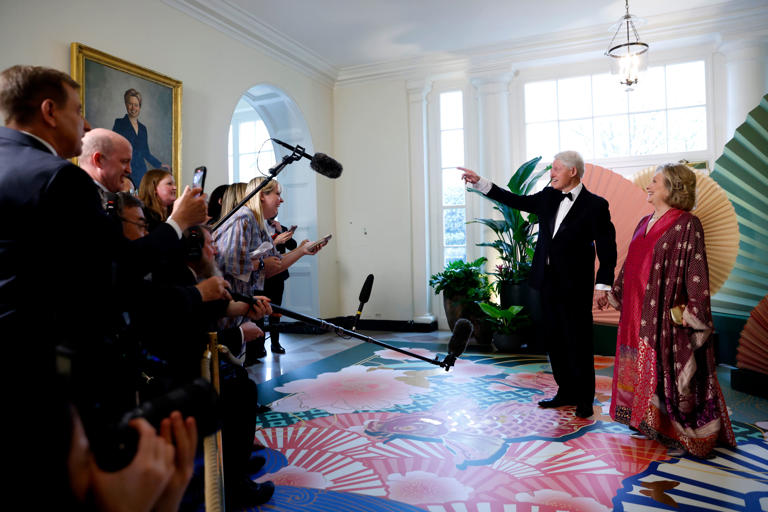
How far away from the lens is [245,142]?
295 inches

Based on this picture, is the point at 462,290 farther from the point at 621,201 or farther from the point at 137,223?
the point at 137,223

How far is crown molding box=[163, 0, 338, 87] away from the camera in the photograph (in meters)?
4.60

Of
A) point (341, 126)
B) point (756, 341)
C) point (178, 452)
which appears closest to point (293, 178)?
point (341, 126)

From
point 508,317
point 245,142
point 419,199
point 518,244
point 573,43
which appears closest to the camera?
point 508,317

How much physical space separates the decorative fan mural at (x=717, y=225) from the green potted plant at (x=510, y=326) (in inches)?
77.6

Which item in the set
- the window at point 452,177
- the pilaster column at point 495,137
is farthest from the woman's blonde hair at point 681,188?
the window at point 452,177

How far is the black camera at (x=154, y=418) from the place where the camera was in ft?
2.00

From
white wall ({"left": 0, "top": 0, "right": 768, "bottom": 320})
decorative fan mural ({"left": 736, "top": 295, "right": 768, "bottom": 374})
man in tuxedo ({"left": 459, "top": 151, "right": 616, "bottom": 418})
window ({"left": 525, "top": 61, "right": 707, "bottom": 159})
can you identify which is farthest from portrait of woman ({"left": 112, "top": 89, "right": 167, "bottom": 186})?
decorative fan mural ({"left": 736, "top": 295, "right": 768, "bottom": 374})

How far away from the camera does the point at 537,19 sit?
544cm

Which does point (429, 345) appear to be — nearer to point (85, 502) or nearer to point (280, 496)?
point (280, 496)

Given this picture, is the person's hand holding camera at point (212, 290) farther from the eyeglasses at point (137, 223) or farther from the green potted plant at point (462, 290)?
the green potted plant at point (462, 290)

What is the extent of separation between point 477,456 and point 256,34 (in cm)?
471

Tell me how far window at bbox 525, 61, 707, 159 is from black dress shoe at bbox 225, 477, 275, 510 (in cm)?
525

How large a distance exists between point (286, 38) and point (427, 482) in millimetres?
5081
